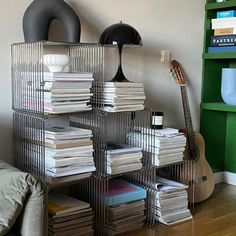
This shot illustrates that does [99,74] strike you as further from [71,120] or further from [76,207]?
[76,207]

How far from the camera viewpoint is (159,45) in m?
3.03

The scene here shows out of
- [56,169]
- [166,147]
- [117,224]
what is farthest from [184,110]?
[56,169]

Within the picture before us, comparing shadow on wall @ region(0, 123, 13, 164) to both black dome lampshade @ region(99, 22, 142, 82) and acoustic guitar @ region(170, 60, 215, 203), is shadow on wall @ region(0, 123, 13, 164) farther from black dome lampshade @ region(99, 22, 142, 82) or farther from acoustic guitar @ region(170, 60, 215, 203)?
acoustic guitar @ region(170, 60, 215, 203)

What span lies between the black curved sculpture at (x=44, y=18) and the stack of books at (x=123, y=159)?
2.29ft

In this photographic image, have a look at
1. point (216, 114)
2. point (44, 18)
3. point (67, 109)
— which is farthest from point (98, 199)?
point (216, 114)

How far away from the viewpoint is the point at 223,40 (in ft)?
10.6

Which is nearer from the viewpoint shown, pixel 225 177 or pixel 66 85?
pixel 66 85

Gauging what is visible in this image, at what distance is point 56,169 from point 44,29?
778 mm

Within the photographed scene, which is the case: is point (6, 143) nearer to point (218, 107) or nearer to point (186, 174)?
point (186, 174)

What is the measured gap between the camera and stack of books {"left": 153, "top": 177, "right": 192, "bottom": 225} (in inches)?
103

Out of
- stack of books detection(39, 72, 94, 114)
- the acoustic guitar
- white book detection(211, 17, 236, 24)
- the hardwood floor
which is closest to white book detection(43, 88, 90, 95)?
stack of books detection(39, 72, 94, 114)

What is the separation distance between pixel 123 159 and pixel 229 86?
1.29 meters

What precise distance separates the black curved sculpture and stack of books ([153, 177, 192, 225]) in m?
1.11

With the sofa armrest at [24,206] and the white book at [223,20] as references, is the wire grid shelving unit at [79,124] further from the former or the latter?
the white book at [223,20]
